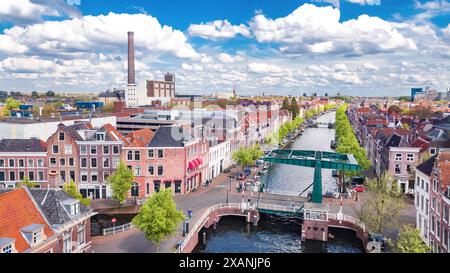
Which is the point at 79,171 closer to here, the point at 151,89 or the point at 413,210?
the point at 413,210

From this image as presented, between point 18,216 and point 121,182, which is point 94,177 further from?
point 18,216

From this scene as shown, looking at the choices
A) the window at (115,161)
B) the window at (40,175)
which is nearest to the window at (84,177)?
the window at (115,161)

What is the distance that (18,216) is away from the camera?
24344 mm

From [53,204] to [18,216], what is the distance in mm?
3275

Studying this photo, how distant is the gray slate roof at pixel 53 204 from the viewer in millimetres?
26625

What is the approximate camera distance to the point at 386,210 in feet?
123

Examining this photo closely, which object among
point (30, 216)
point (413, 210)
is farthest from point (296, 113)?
point (30, 216)

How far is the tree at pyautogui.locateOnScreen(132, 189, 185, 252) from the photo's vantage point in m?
31.0

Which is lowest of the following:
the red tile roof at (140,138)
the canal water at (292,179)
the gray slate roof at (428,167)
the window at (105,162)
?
the canal water at (292,179)

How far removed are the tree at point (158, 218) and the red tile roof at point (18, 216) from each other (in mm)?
7843

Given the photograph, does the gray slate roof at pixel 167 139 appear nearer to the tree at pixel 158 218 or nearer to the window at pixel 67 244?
the tree at pixel 158 218

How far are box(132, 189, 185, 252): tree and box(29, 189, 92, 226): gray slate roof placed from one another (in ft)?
16.1

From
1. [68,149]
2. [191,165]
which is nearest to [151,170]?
[191,165]
